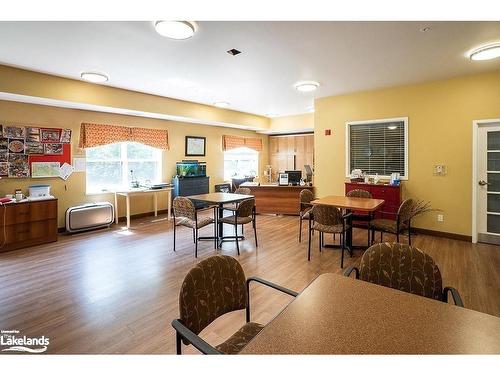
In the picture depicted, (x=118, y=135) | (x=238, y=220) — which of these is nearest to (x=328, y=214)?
(x=238, y=220)

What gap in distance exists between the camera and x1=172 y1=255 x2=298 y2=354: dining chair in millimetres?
1216

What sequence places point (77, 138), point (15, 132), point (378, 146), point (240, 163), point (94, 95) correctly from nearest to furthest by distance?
point (15, 132), point (94, 95), point (77, 138), point (378, 146), point (240, 163)

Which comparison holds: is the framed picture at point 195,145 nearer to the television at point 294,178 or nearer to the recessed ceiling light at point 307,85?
the television at point 294,178

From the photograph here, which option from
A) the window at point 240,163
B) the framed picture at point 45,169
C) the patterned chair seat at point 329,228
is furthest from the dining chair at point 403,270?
the window at point 240,163

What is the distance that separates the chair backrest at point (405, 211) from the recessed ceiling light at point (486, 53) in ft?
6.42

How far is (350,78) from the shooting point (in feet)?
14.4

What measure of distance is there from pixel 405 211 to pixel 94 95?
5.16m

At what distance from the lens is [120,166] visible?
19.3ft

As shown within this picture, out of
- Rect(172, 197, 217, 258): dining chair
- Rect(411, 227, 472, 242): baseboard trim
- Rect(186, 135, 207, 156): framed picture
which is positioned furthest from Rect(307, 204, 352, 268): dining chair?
Rect(186, 135, 207, 156): framed picture

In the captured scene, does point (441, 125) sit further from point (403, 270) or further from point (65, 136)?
point (65, 136)

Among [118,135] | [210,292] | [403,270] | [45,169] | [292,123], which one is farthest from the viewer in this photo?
[292,123]

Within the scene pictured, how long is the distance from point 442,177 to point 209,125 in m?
5.54

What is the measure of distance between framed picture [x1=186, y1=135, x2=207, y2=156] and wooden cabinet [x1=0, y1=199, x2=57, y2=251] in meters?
3.35

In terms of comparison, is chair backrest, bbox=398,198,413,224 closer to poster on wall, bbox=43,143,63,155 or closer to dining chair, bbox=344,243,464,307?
dining chair, bbox=344,243,464,307
